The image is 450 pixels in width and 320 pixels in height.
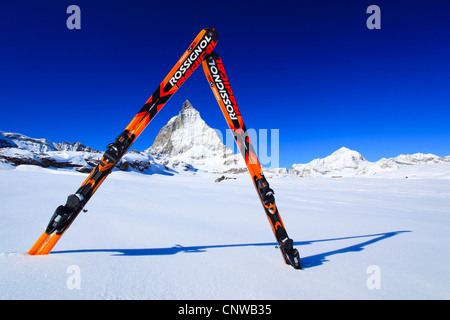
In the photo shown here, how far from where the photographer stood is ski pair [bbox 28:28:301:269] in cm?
294

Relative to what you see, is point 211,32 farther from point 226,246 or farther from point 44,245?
point 44,245

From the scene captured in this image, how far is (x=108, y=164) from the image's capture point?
10.5ft

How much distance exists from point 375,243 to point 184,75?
15.7 feet

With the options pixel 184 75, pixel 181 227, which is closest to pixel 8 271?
pixel 181 227

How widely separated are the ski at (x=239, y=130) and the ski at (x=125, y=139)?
0.26 m

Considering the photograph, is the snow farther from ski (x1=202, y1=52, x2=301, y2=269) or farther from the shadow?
ski (x1=202, y1=52, x2=301, y2=269)

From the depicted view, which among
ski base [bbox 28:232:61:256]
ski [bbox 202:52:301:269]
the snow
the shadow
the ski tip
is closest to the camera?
the snow

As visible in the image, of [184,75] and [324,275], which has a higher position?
[184,75]

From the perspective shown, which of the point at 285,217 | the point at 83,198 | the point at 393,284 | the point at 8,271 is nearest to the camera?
the point at 8,271

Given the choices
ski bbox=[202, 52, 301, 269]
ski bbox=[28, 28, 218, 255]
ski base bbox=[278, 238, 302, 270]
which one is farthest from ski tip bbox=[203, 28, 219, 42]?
ski base bbox=[278, 238, 302, 270]

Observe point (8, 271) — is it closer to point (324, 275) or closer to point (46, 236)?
point (46, 236)

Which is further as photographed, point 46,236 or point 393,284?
Result: point 46,236

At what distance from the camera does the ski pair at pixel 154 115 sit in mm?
2936
